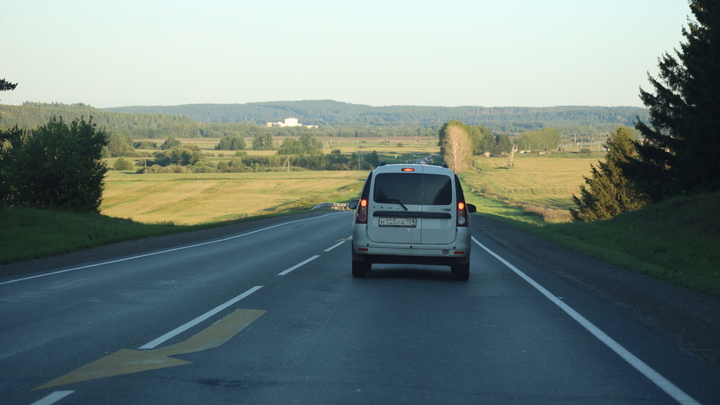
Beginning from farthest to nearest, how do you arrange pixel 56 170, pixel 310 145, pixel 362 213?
→ 1. pixel 310 145
2. pixel 56 170
3. pixel 362 213

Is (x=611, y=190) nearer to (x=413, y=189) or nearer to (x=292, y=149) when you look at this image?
(x=413, y=189)

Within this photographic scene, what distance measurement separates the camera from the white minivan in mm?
12203

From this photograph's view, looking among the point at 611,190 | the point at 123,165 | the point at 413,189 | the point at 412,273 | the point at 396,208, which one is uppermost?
the point at 413,189

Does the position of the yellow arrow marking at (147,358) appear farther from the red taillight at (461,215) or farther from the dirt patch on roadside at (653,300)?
the red taillight at (461,215)

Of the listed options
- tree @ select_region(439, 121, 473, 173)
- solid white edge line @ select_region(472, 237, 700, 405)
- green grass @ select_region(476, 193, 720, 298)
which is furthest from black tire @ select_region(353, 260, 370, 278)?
tree @ select_region(439, 121, 473, 173)

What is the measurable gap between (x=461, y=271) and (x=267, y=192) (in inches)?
3186

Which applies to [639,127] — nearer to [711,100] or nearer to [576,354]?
[711,100]

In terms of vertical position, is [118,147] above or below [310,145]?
below

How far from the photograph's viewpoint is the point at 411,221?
482 inches

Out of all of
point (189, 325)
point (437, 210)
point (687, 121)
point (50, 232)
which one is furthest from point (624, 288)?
point (50, 232)

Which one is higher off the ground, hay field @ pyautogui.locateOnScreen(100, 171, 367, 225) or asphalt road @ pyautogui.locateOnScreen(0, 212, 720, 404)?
asphalt road @ pyautogui.locateOnScreen(0, 212, 720, 404)

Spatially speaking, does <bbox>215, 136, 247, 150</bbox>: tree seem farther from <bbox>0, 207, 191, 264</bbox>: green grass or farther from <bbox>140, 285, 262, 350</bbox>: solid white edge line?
<bbox>140, 285, 262, 350</bbox>: solid white edge line

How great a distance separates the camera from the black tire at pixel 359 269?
12596 millimetres

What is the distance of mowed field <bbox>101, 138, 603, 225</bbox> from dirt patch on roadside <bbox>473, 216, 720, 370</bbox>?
4244 centimetres
